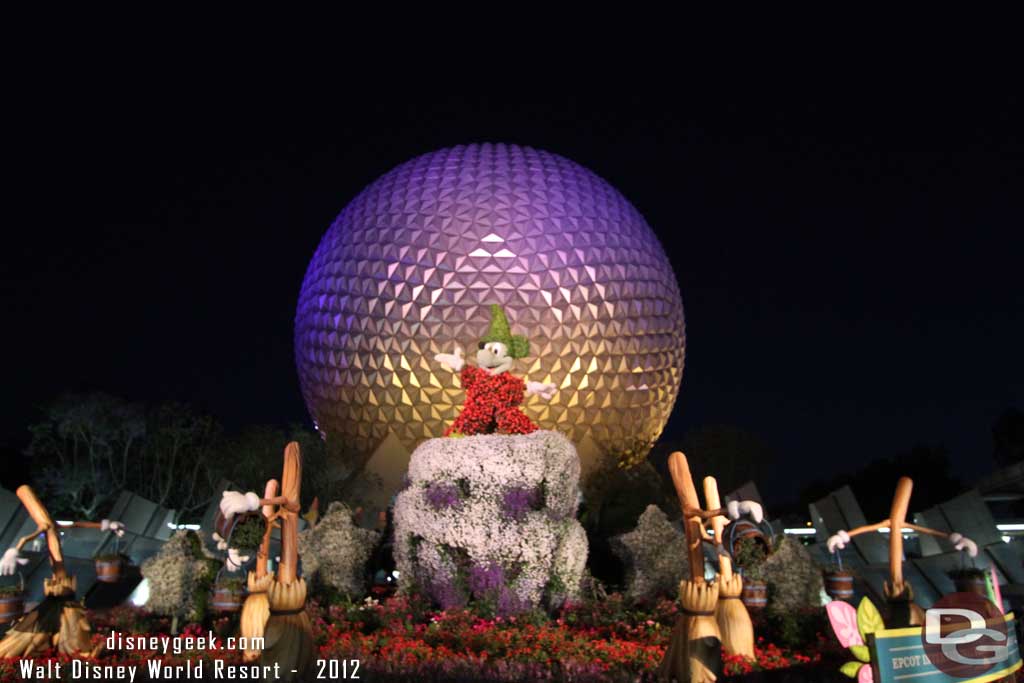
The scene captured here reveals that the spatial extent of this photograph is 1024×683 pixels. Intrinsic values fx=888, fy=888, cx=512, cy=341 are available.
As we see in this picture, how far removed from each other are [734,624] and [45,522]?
6582 millimetres

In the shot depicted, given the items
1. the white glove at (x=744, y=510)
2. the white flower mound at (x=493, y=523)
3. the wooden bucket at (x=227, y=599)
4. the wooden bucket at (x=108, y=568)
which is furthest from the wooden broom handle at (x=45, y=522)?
the white glove at (x=744, y=510)

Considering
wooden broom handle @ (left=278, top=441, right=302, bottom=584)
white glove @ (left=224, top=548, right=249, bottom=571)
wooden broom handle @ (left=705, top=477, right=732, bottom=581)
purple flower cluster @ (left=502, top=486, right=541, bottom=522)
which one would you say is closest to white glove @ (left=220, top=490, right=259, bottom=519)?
wooden broom handle @ (left=278, top=441, right=302, bottom=584)

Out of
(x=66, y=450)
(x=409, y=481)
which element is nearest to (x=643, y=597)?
(x=409, y=481)

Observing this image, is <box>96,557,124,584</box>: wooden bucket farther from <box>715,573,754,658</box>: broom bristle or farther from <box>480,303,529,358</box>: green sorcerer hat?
<box>480,303,529,358</box>: green sorcerer hat

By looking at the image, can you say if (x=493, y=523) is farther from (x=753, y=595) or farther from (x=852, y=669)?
(x=852, y=669)

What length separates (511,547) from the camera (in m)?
12.3

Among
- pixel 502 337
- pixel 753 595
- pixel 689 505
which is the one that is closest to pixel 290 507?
pixel 689 505

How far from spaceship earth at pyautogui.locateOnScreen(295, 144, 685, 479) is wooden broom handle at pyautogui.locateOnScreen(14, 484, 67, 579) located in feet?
38.9

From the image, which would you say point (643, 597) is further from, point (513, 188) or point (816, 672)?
point (513, 188)

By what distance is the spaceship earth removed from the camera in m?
20.1

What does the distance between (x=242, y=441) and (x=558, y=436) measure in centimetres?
1200

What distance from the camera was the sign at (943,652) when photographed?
4859mm

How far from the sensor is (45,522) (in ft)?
28.1

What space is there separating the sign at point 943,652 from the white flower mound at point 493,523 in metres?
7.50
